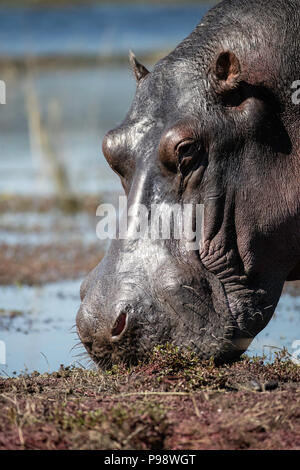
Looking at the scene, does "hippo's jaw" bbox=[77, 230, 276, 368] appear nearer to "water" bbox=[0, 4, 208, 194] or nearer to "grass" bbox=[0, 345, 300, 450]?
"grass" bbox=[0, 345, 300, 450]

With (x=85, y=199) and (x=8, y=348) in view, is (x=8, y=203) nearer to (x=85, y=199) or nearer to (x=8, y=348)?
(x=85, y=199)

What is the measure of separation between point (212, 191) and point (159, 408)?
4.07 ft

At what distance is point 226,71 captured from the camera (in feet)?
14.3

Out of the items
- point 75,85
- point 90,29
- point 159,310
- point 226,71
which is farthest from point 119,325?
point 90,29

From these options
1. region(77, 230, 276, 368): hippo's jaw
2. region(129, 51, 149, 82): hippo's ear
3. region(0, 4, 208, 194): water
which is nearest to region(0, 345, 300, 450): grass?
region(77, 230, 276, 368): hippo's jaw

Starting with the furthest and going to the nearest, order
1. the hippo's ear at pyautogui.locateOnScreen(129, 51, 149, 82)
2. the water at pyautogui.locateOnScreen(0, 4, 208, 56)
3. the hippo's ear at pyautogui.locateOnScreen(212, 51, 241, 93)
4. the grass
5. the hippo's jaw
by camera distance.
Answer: the water at pyautogui.locateOnScreen(0, 4, 208, 56) → the hippo's ear at pyautogui.locateOnScreen(129, 51, 149, 82) → the hippo's ear at pyautogui.locateOnScreen(212, 51, 241, 93) → the hippo's jaw → the grass

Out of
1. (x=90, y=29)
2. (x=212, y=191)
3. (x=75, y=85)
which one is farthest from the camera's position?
(x=90, y=29)

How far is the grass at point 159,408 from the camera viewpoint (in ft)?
10.5

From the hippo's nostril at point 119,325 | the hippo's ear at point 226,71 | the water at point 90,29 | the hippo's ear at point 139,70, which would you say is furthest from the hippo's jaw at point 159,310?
the water at point 90,29

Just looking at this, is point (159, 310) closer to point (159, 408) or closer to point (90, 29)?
point (159, 408)

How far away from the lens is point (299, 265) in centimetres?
470

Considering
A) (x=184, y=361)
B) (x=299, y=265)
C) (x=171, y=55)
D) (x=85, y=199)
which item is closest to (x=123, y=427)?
(x=184, y=361)

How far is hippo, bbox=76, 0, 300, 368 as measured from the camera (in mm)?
4094

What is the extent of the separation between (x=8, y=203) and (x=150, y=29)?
2347 cm
